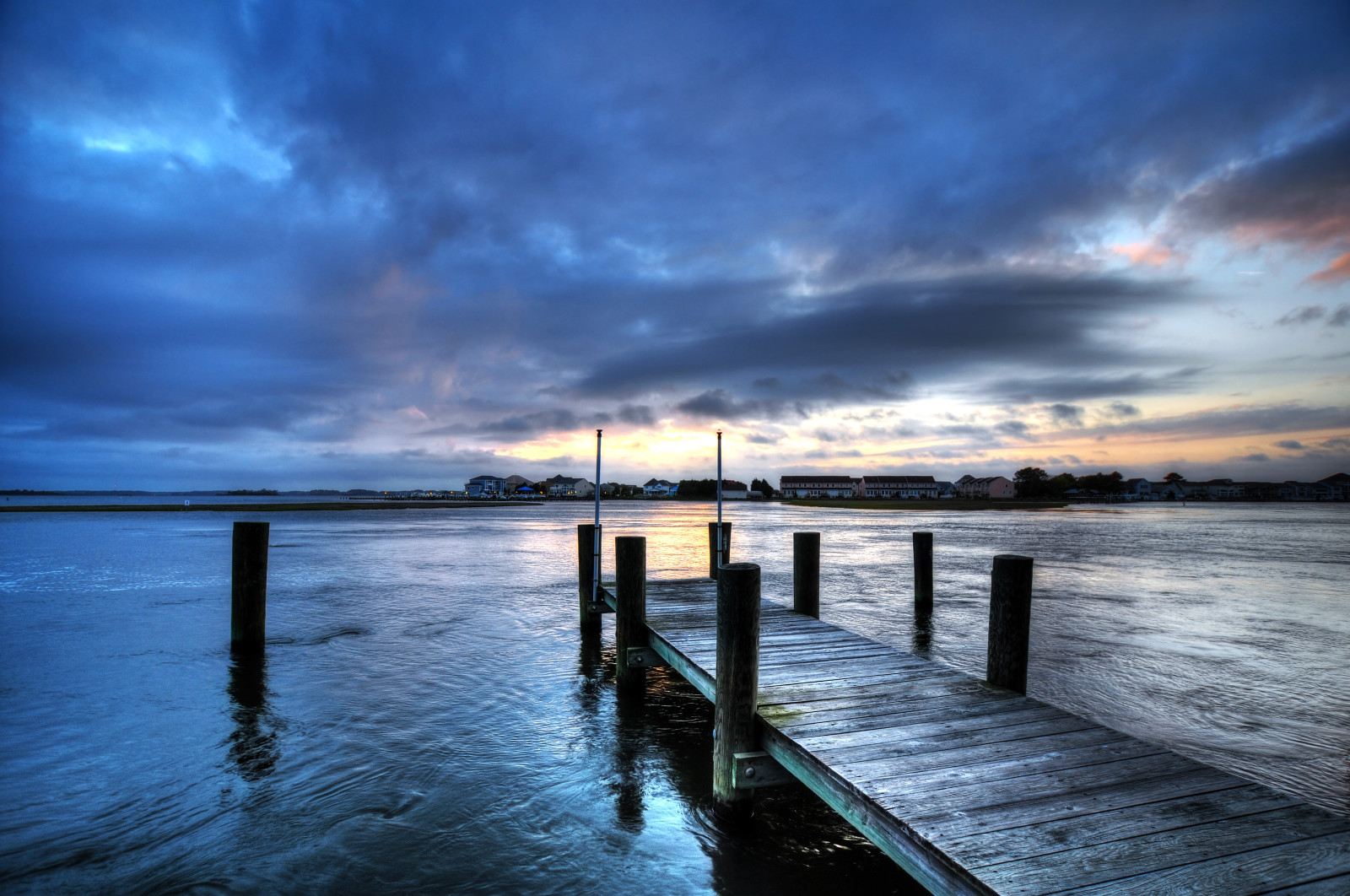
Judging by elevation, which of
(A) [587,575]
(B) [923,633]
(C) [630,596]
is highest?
(C) [630,596]

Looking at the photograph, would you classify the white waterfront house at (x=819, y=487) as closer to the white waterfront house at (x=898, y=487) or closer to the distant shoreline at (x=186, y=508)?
the white waterfront house at (x=898, y=487)

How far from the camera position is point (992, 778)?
3.86 meters

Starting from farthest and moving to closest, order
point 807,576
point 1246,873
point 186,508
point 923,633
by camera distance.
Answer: point 186,508 → point 923,633 → point 807,576 → point 1246,873

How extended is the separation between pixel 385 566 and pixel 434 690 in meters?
15.4

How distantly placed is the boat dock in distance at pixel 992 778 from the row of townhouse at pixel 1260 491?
20537 cm

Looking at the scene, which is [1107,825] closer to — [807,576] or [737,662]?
[737,662]

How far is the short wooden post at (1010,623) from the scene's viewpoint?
5566 millimetres

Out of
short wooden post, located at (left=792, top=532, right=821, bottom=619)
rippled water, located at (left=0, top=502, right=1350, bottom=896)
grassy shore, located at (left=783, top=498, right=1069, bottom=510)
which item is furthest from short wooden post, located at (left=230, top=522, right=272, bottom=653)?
grassy shore, located at (left=783, top=498, right=1069, bottom=510)

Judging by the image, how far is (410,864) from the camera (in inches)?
191

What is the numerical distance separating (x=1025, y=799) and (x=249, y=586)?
1125cm

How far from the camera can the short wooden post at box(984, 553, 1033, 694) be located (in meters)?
5.57

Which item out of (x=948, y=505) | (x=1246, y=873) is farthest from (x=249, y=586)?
(x=948, y=505)

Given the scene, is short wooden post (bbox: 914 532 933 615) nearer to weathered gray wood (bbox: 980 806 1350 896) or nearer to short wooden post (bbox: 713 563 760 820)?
short wooden post (bbox: 713 563 760 820)

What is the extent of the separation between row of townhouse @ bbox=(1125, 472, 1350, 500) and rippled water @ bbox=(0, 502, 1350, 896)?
196875mm
